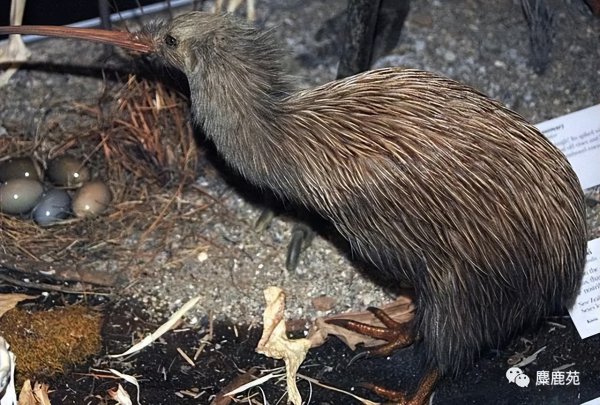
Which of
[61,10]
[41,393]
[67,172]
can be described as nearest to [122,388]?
[41,393]

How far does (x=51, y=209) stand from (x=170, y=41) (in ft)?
2.56

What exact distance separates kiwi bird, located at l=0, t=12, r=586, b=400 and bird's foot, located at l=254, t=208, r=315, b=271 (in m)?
0.47

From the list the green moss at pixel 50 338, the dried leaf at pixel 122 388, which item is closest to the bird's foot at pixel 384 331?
the dried leaf at pixel 122 388

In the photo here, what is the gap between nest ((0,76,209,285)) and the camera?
11.8ft

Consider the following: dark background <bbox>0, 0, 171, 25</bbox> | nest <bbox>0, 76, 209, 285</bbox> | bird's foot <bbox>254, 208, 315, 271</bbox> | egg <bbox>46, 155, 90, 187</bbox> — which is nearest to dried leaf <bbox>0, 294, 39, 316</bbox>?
nest <bbox>0, 76, 209, 285</bbox>

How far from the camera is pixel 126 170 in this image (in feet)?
12.3

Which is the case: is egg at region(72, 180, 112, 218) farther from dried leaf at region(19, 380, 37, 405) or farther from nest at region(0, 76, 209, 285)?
dried leaf at region(19, 380, 37, 405)

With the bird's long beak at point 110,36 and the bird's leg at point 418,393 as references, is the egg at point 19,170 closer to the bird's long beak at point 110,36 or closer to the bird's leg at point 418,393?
the bird's long beak at point 110,36

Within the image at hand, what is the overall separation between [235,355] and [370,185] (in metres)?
0.77

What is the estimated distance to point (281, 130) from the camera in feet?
9.99

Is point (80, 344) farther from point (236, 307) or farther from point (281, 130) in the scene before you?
point (281, 130)

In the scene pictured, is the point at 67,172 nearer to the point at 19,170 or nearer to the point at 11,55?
the point at 19,170


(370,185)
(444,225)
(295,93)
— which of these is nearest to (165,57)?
(295,93)

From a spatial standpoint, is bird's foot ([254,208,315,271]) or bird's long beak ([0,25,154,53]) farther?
bird's foot ([254,208,315,271])
